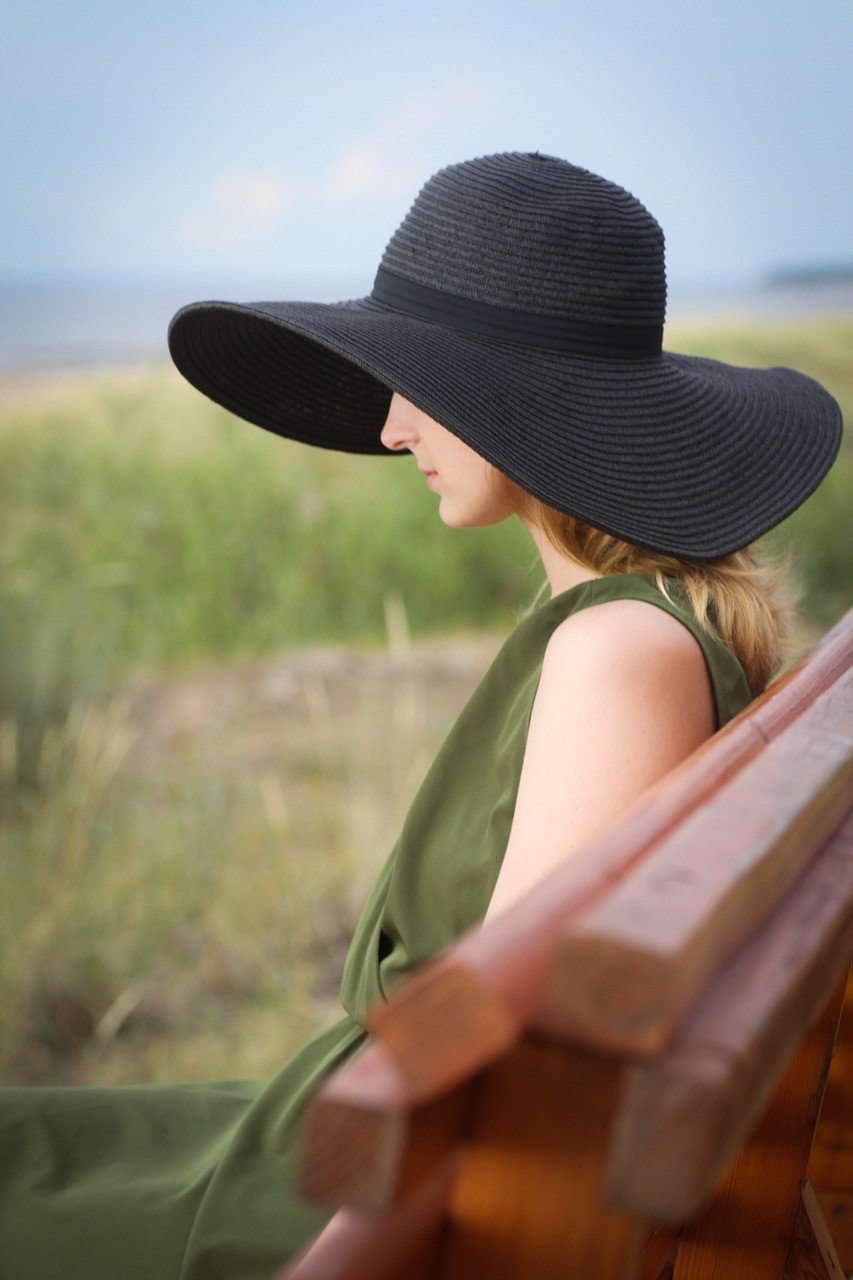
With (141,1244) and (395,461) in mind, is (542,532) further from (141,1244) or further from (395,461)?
(395,461)

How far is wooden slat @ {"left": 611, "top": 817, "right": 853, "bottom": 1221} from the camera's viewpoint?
1.31 ft

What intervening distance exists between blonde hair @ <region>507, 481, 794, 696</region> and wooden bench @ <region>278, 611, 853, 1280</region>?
0.57 metres

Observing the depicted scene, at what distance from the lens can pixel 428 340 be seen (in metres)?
1.19

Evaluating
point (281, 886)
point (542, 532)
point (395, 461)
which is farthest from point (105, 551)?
point (542, 532)

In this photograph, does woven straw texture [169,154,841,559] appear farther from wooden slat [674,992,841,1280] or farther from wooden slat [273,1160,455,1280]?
wooden slat [273,1160,455,1280]

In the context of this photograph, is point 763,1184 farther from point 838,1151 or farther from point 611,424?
point 611,424

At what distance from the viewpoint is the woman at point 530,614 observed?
3.46 feet

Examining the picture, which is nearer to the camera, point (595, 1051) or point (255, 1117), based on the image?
point (595, 1051)

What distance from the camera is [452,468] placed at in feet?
4.18

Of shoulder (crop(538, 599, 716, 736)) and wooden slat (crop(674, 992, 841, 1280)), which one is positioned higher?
shoulder (crop(538, 599, 716, 736))

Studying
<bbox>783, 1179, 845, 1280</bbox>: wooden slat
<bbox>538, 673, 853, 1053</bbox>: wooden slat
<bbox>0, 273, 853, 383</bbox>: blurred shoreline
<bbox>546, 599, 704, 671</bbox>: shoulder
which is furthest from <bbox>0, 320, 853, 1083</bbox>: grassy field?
<bbox>538, 673, 853, 1053</bbox>: wooden slat

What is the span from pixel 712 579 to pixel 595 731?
0.88 ft

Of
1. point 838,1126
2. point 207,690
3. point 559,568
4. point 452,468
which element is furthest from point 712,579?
point 207,690

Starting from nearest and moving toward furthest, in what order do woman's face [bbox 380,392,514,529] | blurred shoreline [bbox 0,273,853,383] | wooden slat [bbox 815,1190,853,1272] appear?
wooden slat [bbox 815,1190,853,1272]
woman's face [bbox 380,392,514,529]
blurred shoreline [bbox 0,273,853,383]
